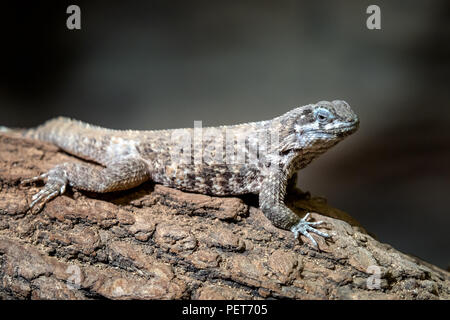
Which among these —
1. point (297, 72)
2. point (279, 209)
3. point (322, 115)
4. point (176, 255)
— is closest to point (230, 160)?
point (279, 209)

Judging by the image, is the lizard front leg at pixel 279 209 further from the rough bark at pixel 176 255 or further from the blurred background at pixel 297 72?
the blurred background at pixel 297 72

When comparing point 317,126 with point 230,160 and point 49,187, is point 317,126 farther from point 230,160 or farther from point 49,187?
point 49,187

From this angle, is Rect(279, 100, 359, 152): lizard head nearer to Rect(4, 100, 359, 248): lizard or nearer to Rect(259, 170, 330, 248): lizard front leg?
Rect(4, 100, 359, 248): lizard

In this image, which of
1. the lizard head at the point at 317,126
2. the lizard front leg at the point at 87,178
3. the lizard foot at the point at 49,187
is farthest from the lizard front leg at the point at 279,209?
the lizard foot at the point at 49,187

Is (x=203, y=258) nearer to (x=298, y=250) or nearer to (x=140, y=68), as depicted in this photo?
(x=298, y=250)
